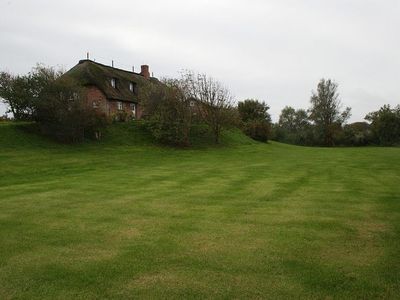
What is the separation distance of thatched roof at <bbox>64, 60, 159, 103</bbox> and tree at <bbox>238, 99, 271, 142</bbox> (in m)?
16.7

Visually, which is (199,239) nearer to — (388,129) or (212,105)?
(212,105)

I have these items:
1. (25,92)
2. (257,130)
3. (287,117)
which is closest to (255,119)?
(257,130)

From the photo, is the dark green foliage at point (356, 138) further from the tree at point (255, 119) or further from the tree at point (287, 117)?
the tree at point (287, 117)

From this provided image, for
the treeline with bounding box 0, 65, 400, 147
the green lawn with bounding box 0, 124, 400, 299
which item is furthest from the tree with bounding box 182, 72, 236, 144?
the green lawn with bounding box 0, 124, 400, 299

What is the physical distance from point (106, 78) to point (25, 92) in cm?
1556

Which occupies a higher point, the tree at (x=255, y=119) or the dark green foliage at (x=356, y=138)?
the tree at (x=255, y=119)

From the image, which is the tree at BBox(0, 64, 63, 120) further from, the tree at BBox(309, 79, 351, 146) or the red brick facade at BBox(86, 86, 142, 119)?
the tree at BBox(309, 79, 351, 146)

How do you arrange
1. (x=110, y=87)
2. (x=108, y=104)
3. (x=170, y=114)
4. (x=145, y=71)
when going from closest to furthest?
(x=170, y=114) < (x=108, y=104) < (x=110, y=87) < (x=145, y=71)

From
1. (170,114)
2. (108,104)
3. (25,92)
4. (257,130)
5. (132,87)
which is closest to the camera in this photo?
(25,92)

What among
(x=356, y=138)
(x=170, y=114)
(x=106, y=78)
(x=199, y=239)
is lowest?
(x=199, y=239)

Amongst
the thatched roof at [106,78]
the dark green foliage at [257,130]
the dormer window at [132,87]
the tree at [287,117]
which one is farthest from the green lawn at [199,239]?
the tree at [287,117]

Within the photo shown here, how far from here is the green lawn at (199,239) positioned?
658 cm

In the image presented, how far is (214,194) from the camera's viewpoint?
15.0 meters

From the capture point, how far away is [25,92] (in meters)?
36.3
